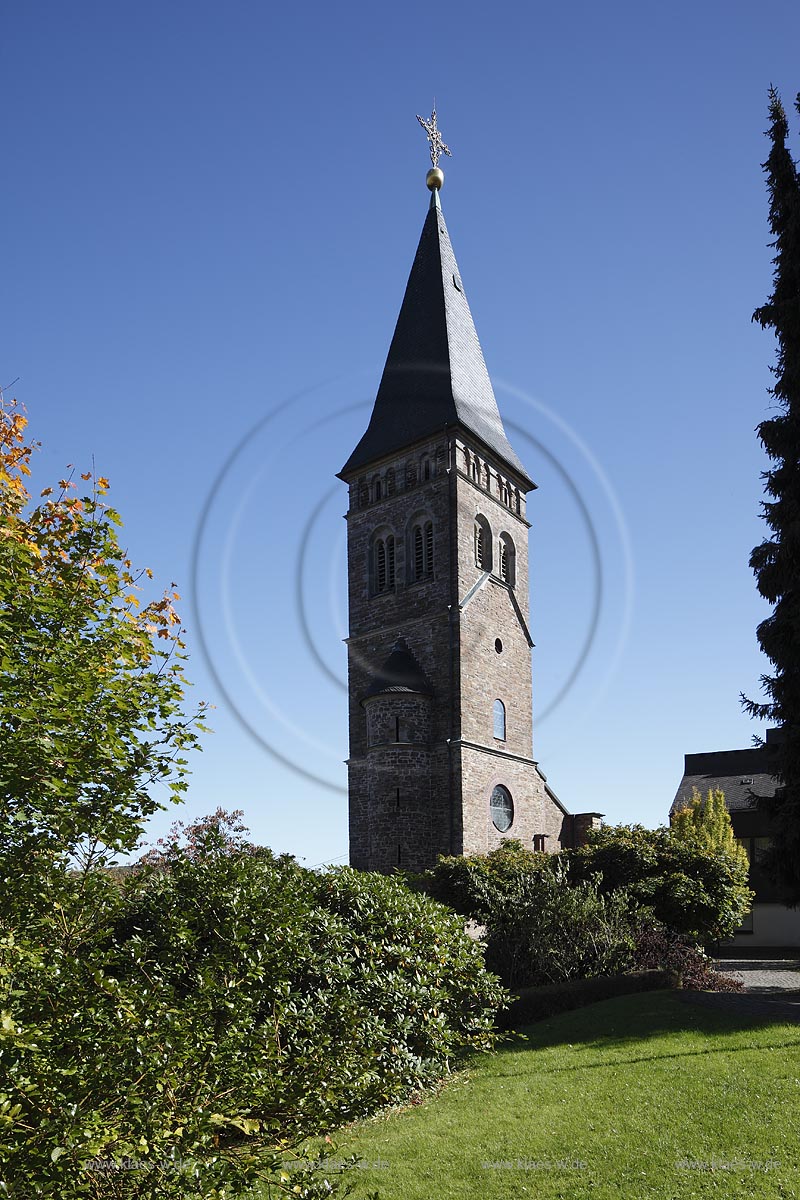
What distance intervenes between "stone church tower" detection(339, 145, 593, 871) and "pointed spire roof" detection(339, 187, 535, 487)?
8 centimetres

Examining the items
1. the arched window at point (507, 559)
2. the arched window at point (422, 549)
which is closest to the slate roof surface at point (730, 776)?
the arched window at point (507, 559)

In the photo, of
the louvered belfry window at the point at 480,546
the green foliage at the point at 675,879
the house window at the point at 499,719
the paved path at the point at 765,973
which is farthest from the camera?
the louvered belfry window at the point at 480,546

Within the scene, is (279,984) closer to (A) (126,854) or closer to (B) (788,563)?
(A) (126,854)

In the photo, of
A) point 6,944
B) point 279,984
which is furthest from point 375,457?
point 6,944

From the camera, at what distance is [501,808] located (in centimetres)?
3466

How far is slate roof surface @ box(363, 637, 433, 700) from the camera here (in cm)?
3341

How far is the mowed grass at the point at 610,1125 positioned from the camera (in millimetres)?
7539

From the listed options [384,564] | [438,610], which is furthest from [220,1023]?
[384,564]

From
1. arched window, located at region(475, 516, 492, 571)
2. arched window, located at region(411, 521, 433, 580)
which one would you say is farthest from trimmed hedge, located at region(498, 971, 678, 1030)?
arched window, located at region(475, 516, 492, 571)

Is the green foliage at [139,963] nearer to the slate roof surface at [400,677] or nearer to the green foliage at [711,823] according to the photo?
the slate roof surface at [400,677]

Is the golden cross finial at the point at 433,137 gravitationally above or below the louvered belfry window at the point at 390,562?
above

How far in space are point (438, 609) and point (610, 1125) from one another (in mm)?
26750

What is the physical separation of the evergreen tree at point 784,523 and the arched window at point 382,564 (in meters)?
20.6

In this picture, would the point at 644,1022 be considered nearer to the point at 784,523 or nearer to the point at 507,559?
the point at 784,523
